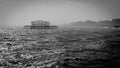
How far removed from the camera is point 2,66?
21.2 meters

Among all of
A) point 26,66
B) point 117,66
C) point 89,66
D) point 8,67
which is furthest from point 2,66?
point 117,66

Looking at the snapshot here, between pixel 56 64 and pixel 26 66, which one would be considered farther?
pixel 56 64

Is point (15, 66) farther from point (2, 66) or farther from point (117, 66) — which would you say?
point (117, 66)

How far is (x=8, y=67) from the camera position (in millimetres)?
20781

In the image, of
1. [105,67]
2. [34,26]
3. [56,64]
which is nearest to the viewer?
[105,67]

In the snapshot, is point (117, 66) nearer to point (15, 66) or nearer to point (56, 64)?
point (56, 64)

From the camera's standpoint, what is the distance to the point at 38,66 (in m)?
21.3

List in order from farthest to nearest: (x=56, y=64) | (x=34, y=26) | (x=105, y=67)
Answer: (x=34, y=26) → (x=56, y=64) → (x=105, y=67)

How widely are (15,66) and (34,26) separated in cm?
17801

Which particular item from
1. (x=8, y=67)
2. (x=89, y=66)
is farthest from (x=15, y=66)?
(x=89, y=66)

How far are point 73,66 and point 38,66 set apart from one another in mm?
4880

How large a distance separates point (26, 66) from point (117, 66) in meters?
12.5

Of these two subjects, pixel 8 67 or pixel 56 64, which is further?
pixel 56 64

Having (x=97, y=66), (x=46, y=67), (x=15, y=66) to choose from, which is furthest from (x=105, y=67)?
(x=15, y=66)
